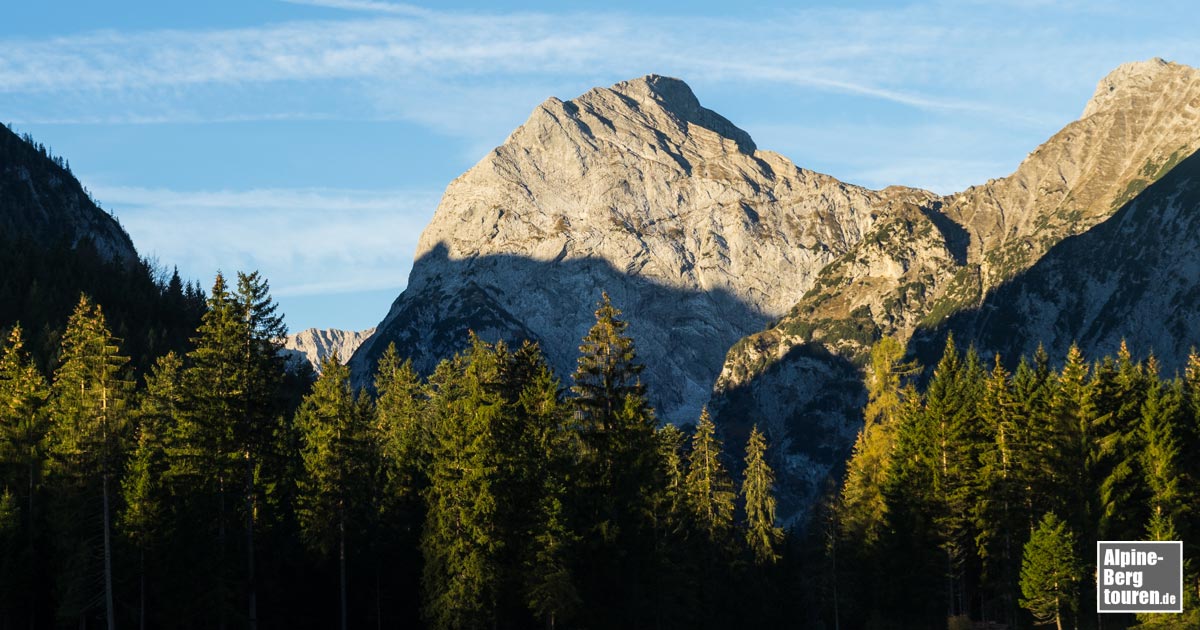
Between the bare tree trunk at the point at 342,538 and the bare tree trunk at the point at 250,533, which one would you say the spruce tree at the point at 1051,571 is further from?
the bare tree trunk at the point at 250,533

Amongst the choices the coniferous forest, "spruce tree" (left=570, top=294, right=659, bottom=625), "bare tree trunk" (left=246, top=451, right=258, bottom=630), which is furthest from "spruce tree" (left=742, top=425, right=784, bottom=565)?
"bare tree trunk" (left=246, top=451, right=258, bottom=630)

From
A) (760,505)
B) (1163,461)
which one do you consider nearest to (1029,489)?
(1163,461)

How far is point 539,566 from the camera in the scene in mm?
67875

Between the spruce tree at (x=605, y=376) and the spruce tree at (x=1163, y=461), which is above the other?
the spruce tree at (x=605, y=376)

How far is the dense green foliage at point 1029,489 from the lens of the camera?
249 ft

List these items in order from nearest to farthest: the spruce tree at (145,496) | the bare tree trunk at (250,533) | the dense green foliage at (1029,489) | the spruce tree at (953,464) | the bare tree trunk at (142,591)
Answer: the bare tree trunk at (250,533) → the spruce tree at (145,496) → the bare tree trunk at (142,591) → the dense green foliage at (1029,489) → the spruce tree at (953,464)

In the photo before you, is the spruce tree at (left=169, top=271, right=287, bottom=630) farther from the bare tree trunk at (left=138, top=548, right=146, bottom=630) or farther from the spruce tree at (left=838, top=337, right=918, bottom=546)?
the spruce tree at (left=838, top=337, right=918, bottom=546)

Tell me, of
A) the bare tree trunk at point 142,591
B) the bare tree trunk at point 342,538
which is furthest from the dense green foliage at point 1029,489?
the bare tree trunk at point 142,591

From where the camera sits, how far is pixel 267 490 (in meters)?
81.2

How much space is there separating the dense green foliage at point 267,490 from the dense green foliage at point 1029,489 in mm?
18155

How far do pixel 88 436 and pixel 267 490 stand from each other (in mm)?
16131

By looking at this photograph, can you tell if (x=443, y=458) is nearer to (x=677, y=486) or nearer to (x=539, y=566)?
(x=539, y=566)

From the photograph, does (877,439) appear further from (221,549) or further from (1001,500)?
(221,549)

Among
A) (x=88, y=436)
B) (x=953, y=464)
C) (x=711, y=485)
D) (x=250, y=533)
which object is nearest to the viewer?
(x=88, y=436)
